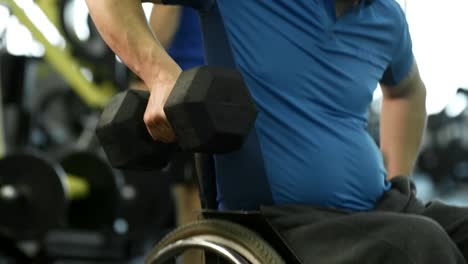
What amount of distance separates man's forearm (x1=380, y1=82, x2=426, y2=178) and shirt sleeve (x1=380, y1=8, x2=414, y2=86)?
0.05 meters

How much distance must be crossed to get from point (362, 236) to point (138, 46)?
1.10ft

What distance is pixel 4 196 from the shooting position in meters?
3.11

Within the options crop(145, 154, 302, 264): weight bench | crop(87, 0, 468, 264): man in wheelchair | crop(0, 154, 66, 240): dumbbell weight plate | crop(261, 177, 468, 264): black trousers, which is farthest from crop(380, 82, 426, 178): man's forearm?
crop(0, 154, 66, 240): dumbbell weight plate

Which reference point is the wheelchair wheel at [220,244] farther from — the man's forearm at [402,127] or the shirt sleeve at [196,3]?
the man's forearm at [402,127]

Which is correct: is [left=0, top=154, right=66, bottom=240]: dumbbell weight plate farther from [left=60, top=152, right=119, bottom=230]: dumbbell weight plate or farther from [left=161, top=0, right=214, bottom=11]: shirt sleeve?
[left=161, top=0, right=214, bottom=11]: shirt sleeve

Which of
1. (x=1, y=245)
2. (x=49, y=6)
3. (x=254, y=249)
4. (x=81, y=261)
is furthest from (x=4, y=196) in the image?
(x=254, y=249)

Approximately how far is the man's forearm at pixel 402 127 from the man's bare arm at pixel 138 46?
0.47 metres

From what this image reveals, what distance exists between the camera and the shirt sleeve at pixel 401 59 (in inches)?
50.5

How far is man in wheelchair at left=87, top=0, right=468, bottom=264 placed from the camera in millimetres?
1014

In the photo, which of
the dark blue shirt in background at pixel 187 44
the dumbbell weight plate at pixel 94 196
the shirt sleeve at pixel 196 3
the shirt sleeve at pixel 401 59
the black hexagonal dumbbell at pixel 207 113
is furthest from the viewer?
the dumbbell weight plate at pixel 94 196

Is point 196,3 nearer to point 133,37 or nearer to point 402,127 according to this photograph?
point 133,37

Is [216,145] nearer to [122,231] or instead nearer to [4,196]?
[4,196]

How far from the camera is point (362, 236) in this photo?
1017 mm

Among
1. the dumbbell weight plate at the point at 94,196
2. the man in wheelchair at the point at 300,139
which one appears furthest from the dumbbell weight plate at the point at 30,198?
the man in wheelchair at the point at 300,139
